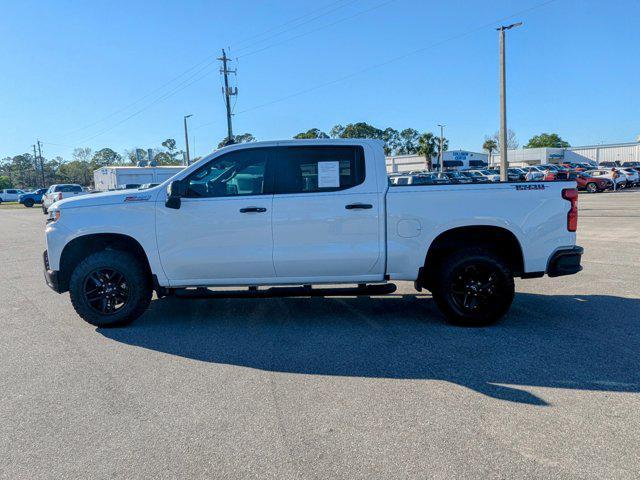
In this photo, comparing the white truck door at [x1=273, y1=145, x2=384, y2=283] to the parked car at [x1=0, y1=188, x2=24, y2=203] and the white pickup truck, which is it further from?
the parked car at [x1=0, y1=188, x2=24, y2=203]

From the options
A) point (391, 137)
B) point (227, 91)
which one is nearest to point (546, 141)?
point (391, 137)

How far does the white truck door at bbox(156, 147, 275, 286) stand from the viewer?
5469 mm

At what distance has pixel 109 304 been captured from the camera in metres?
5.77

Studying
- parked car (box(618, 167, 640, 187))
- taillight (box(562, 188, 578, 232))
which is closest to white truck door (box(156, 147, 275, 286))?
taillight (box(562, 188, 578, 232))

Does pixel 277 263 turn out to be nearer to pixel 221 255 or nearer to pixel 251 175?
pixel 221 255

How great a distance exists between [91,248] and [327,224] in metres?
2.81

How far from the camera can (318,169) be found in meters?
5.58

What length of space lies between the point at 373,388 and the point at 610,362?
85.7 inches

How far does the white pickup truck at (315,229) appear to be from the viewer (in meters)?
5.41

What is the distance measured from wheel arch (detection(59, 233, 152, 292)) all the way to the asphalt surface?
2.24 ft

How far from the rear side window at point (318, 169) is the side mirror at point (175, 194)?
3.37 ft

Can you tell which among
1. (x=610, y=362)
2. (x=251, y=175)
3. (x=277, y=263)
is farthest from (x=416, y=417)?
(x=251, y=175)

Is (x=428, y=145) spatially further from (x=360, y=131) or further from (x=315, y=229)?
(x=315, y=229)

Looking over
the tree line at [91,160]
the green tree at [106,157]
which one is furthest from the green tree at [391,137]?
the green tree at [106,157]
